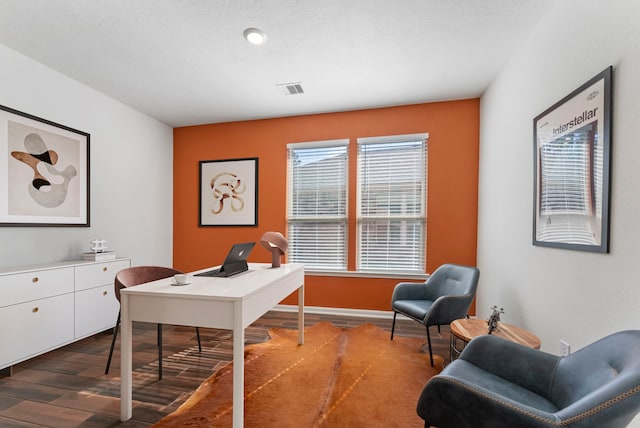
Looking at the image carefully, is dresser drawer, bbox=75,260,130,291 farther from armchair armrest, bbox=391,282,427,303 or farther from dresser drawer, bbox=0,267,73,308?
armchair armrest, bbox=391,282,427,303

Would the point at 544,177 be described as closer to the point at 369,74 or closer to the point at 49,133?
the point at 369,74

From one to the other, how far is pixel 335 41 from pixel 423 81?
3.93 ft

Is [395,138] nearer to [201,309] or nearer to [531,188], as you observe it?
[531,188]

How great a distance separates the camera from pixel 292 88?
329 centimetres

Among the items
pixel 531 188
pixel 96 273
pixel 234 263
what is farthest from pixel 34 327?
pixel 531 188

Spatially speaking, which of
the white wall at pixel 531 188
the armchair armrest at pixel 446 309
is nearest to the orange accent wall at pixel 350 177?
the white wall at pixel 531 188

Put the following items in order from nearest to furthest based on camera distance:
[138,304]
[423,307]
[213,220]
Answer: [138,304]
[423,307]
[213,220]

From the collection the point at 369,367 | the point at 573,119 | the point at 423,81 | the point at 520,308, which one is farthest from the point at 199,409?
the point at 423,81

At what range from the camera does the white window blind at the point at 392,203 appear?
3.73 meters

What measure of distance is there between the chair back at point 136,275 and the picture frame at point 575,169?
2.95m

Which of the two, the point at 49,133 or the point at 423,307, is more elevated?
the point at 49,133

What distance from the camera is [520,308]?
8.07 ft

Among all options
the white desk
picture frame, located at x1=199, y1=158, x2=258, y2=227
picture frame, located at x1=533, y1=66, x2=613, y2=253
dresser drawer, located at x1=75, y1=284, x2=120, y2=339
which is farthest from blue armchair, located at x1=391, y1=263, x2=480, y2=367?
dresser drawer, located at x1=75, y1=284, x2=120, y2=339

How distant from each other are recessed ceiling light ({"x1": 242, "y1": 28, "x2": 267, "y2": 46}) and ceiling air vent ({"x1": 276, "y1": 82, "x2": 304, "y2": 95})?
77 centimetres
